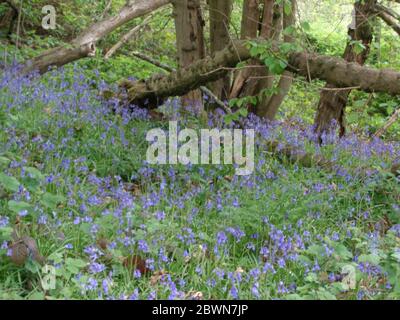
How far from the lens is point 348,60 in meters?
6.88

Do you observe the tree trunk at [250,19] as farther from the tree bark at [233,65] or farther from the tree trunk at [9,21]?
the tree trunk at [9,21]

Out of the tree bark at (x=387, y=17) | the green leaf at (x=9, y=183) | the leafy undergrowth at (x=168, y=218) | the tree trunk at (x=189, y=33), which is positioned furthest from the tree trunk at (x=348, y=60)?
the green leaf at (x=9, y=183)

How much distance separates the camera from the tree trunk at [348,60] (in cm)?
670

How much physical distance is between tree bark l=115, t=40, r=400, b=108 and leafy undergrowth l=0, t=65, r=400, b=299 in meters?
0.49

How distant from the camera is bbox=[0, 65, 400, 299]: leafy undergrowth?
2.96 meters

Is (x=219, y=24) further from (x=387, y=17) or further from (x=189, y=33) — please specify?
(x=387, y=17)

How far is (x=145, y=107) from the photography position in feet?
21.7

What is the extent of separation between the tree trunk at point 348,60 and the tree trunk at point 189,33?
60.7 inches

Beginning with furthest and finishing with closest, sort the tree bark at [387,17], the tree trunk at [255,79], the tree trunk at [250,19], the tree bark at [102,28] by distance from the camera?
the tree trunk at [255,79], the tree trunk at [250,19], the tree bark at [387,17], the tree bark at [102,28]

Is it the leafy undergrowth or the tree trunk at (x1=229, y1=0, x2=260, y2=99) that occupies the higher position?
the tree trunk at (x1=229, y1=0, x2=260, y2=99)

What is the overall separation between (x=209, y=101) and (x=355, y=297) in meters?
4.42

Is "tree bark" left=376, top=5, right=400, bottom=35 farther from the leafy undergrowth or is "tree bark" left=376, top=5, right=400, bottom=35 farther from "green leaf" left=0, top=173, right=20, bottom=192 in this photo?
"green leaf" left=0, top=173, right=20, bottom=192

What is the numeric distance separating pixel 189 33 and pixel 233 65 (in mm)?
1214

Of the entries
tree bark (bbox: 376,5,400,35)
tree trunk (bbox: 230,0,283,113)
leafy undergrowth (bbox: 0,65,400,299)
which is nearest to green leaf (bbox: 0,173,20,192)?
leafy undergrowth (bbox: 0,65,400,299)
